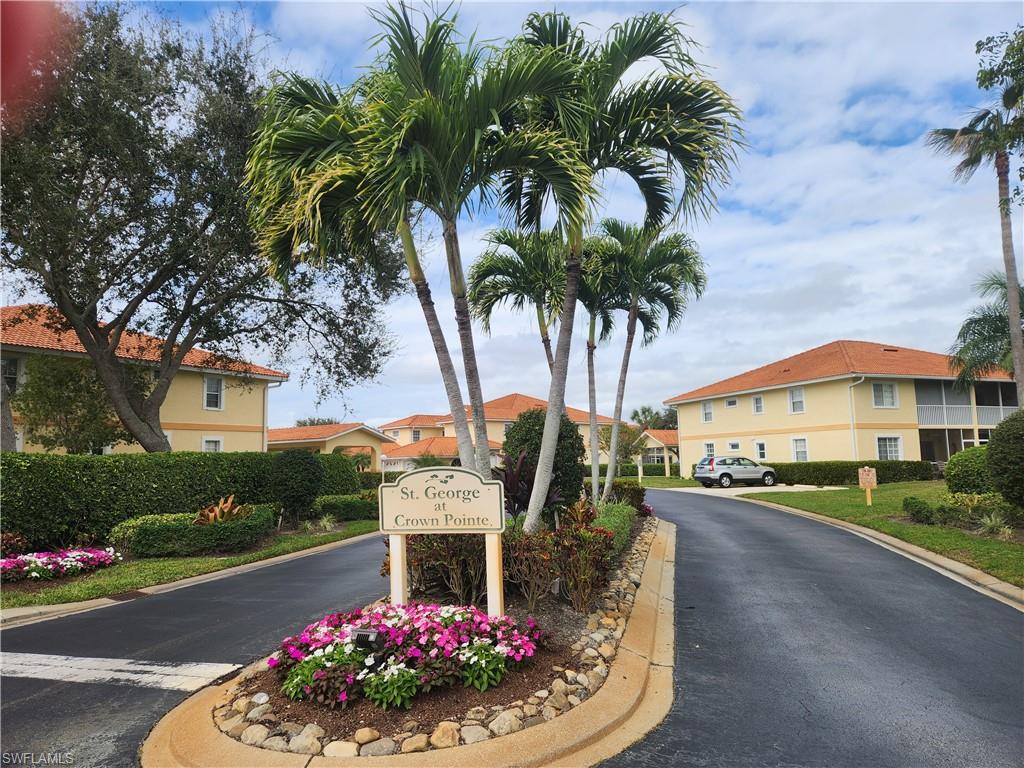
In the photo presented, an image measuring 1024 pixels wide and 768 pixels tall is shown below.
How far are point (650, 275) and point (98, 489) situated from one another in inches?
466

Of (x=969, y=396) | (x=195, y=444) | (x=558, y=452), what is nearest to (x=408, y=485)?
(x=558, y=452)

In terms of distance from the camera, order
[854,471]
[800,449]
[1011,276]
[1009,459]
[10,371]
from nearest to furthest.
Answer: [1009,459], [1011,276], [10,371], [854,471], [800,449]

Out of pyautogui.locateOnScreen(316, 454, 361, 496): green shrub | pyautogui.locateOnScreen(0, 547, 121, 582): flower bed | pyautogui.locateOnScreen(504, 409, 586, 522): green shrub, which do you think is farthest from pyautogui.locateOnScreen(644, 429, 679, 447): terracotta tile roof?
pyautogui.locateOnScreen(0, 547, 121, 582): flower bed

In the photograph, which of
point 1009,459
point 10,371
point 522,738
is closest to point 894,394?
point 1009,459

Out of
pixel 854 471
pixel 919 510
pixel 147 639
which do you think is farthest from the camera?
pixel 854 471

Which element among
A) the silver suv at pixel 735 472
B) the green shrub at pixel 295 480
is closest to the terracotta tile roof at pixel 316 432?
the silver suv at pixel 735 472

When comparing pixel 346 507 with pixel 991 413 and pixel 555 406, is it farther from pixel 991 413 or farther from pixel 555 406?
pixel 991 413

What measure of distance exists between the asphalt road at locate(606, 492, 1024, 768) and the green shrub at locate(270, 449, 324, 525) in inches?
403

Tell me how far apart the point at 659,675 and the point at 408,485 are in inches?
102

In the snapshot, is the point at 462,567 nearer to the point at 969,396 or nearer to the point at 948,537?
the point at 948,537

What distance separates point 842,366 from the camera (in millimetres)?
29562

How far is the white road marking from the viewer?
16.6 ft

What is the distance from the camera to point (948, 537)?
11.0 metres

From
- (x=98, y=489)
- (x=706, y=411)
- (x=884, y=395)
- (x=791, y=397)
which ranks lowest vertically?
(x=98, y=489)
